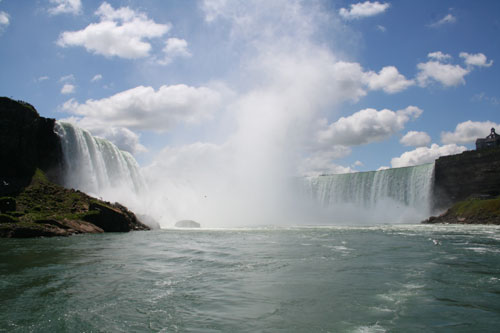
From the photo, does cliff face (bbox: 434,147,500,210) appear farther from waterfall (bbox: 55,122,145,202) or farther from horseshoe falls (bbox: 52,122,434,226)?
waterfall (bbox: 55,122,145,202)

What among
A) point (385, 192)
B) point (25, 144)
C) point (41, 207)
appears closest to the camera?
point (41, 207)

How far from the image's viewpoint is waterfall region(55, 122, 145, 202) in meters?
46.2

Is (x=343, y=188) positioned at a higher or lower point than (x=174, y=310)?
higher

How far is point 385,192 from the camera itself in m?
67.6

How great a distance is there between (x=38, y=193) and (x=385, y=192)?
2188 inches

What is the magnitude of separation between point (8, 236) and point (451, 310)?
27226mm

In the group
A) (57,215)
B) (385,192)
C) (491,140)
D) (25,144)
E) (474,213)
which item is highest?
(491,140)

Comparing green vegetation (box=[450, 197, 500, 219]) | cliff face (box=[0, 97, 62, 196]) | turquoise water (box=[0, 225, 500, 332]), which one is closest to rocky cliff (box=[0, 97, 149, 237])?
cliff face (box=[0, 97, 62, 196])

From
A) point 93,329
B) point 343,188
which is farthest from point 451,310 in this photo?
point 343,188

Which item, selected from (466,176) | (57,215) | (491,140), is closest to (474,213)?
(466,176)

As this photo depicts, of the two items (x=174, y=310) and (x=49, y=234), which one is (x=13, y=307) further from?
(x=49, y=234)

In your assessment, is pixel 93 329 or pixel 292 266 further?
pixel 292 266

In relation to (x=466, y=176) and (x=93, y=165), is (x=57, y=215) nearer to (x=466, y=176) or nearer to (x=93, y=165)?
(x=93, y=165)

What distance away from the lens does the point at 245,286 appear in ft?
35.0
